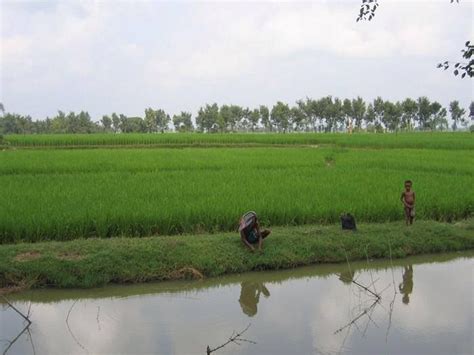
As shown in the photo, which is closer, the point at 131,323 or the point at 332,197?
the point at 131,323

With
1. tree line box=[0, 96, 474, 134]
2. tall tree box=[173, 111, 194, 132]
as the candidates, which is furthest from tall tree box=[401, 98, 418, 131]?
tall tree box=[173, 111, 194, 132]

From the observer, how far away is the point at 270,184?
9.27 metres

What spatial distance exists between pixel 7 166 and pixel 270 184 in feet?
24.2

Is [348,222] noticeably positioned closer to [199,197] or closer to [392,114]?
[199,197]

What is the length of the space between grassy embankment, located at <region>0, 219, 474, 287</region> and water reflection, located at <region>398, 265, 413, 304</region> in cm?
36

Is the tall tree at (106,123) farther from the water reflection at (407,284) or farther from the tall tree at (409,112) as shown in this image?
the water reflection at (407,284)

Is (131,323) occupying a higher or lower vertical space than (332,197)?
lower

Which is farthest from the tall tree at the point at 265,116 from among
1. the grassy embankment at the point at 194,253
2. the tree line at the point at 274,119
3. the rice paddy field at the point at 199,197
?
the grassy embankment at the point at 194,253

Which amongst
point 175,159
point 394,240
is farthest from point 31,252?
point 175,159

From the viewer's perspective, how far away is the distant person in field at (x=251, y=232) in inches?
219

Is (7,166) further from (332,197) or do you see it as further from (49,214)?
(332,197)

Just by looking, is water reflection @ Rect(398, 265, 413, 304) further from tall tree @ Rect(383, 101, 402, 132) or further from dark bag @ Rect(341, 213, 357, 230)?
tall tree @ Rect(383, 101, 402, 132)

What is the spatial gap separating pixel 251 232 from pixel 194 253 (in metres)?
0.74

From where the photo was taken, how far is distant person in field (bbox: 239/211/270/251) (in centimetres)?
556
